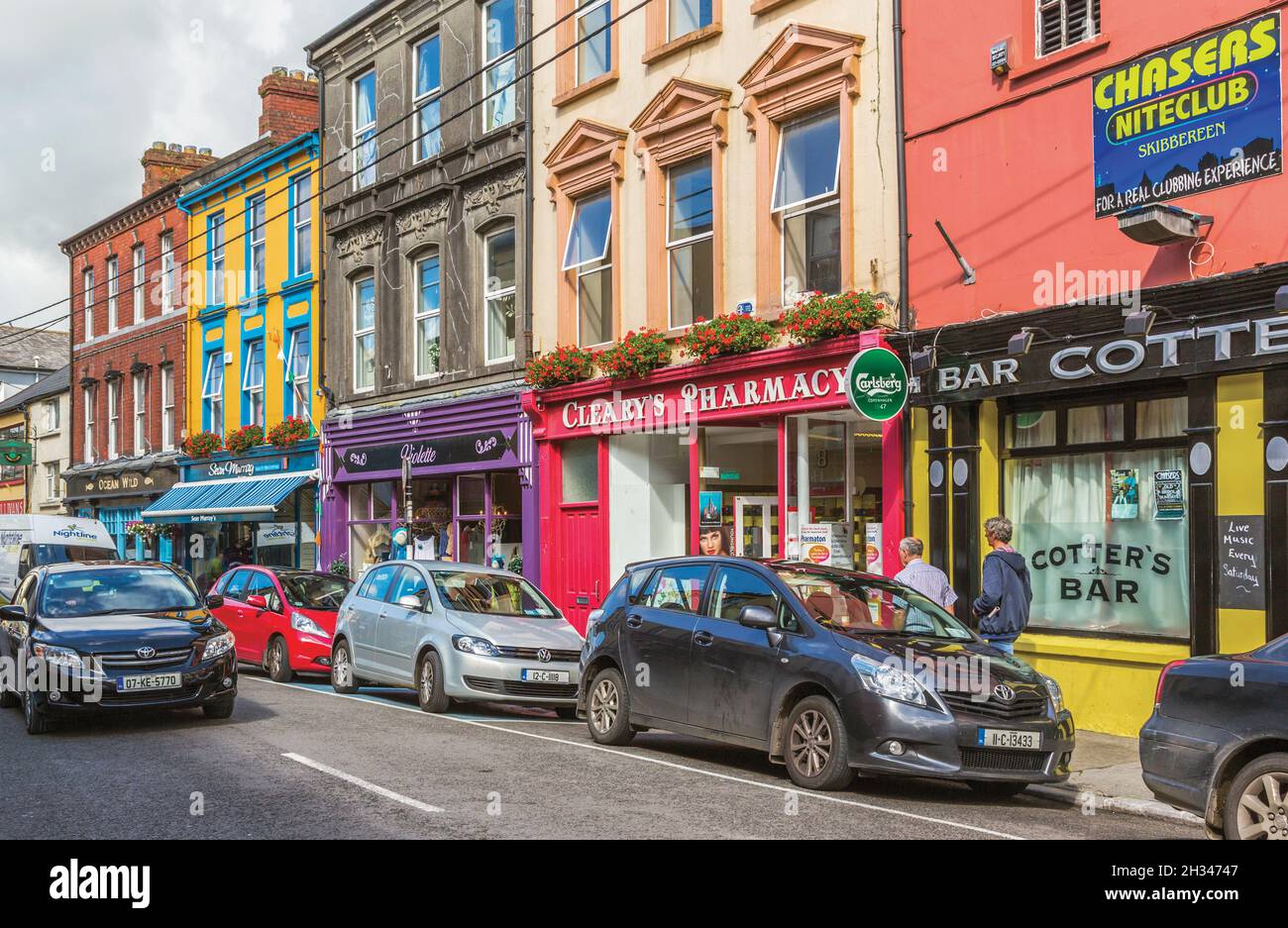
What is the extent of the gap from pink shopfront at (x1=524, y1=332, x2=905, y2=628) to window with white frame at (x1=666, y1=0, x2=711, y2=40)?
4.93m

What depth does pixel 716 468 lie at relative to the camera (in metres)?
18.7

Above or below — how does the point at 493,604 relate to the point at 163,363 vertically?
below

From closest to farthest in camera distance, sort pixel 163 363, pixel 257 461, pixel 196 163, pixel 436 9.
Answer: pixel 436 9
pixel 257 461
pixel 163 363
pixel 196 163

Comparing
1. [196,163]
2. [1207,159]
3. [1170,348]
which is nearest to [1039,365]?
[1170,348]

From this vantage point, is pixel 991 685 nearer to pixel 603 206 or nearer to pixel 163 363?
pixel 603 206

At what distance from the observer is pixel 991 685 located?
9438 millimetres

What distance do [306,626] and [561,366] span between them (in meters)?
5.58

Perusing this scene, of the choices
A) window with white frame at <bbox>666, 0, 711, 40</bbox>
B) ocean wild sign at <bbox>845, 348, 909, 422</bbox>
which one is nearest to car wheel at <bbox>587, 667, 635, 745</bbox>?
ocean wild sign at <bbox>845, 348, 909, 422</bbox>

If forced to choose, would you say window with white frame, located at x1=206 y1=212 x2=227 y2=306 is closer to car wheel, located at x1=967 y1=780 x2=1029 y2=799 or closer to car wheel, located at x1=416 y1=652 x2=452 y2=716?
car wheel, located at x1=416 y1=652 x2=452 y2=716

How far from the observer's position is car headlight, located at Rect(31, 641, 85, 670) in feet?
38.5

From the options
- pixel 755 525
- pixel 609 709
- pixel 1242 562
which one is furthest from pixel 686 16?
pixel 1242 562

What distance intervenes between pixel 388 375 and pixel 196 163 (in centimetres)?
1594

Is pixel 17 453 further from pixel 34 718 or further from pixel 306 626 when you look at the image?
pixel 34 718

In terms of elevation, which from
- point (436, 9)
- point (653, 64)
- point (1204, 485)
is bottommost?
point (1204, 485)
